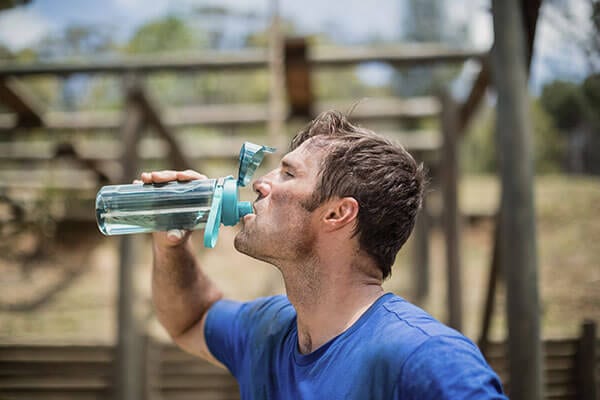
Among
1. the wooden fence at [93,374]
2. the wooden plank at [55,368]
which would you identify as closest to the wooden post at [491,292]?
the wooden fence at [93,374]

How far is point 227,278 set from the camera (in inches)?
389

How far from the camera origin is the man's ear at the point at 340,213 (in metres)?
1.70

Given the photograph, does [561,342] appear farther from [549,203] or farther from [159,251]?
[549,203]

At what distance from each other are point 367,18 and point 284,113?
2134 mm

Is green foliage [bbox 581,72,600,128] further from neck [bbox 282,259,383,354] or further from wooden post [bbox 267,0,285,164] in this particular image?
wooden post [bbox 267,0,285,164]

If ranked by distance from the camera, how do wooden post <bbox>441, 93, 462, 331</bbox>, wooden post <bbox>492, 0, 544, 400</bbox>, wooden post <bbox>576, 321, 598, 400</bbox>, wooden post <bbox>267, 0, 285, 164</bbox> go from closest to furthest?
1. wooden post <bbox>492, 0, 544, 400</bbox>
2. wooden post <bbox>576, 321, 598, 400</bbox>
3. wooden post <bbox>267, 0, 285, 164</bbox>
4. wooden post <bbox>441, 93, 462, 331</bbox>

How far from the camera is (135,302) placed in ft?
16.6

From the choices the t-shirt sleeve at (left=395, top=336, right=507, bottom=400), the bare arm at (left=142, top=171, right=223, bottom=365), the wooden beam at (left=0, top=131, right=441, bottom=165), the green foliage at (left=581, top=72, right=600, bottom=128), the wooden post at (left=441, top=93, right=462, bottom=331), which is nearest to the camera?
the t-shirt sleeve at (left=395, top=336, right=507, bottom=400)

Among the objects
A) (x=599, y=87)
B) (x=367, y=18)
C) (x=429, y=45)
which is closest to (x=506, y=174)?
(x=599, y=87)

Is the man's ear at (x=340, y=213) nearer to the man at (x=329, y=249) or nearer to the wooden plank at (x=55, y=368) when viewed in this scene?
the man at (x=329, y=249)

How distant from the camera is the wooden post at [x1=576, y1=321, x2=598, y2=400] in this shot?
3.42 meters

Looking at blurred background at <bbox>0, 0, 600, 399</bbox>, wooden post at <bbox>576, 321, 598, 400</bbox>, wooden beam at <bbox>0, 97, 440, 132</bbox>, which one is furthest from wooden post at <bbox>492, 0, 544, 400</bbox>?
wooden beam at <bbox>0, 97, 440, 132</bbox>

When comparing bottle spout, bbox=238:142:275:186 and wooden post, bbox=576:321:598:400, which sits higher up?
bottle spout, bbox=238:142:275:186

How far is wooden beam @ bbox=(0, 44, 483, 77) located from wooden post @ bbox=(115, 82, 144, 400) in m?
0.36
